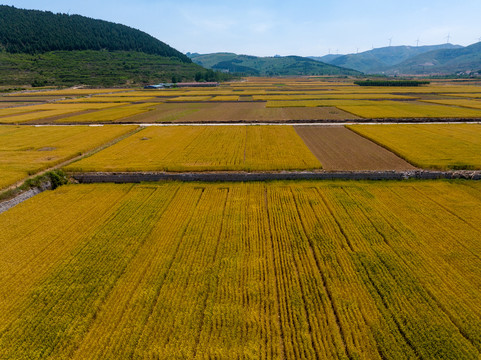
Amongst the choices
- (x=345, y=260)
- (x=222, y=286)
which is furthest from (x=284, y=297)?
(x=345, y=260)

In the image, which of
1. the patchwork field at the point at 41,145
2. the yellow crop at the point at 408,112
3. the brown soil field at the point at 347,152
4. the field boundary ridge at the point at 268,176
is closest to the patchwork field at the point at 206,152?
the field boundary ridge at the point at 268,176

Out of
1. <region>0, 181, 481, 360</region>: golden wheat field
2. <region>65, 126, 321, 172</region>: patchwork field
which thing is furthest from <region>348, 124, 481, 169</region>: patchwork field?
<region>65, 126, 321, 172</region>: patchwork field

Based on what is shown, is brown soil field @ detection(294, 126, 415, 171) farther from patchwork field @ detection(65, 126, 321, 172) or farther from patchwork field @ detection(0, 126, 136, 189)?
patchwork field @ detection(0, 126, 136, 189)

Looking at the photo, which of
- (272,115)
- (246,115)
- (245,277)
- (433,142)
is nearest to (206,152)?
(245,277)

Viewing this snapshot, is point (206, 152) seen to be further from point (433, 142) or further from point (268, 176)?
point (433, 142)

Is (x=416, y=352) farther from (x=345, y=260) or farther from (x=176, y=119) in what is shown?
(x=176, y=119)

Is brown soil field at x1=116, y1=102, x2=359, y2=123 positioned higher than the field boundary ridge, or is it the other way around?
brown soil field at x1=116, y1=102, x2=359, y2=123
